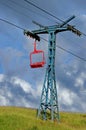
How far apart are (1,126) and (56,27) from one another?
15.6 m

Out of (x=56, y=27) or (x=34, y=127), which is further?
(x=56, y=27)

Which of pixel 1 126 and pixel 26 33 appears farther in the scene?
pixel 26 33

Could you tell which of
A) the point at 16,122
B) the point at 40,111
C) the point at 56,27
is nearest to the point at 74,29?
the point at 56,27

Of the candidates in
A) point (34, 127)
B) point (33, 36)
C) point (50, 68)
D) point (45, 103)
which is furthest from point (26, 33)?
point (34, 127)

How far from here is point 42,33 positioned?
4856 cm

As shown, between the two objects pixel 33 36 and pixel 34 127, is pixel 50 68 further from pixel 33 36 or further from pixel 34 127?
pixel 34 127

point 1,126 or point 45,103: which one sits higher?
point 45,103

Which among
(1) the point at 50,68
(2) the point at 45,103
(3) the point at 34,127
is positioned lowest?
(3) the point at 34,127

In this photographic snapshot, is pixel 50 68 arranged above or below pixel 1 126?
above

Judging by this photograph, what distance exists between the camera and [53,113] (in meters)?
47.3

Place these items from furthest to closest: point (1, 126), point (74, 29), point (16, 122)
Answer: point (74, 29) < point (16, 122) < point (1, 126)

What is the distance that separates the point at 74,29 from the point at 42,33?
3.92 m

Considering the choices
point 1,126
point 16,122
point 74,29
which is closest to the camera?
point 1,126

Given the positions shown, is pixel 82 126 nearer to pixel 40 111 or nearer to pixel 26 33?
pixel 40 111
